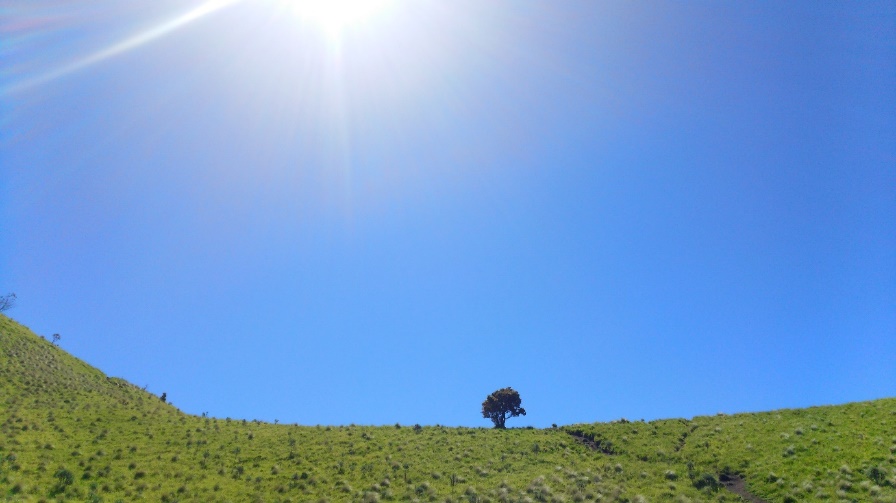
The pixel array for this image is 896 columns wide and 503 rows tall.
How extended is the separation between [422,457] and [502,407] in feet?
109

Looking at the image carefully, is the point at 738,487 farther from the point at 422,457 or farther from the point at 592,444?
the point at 422,457

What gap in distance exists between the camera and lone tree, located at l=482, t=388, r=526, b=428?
241 ft

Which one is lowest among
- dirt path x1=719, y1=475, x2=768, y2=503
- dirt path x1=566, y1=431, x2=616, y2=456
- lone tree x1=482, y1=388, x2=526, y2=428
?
dirt path x1=719, y1=475, x2=768, y2=503

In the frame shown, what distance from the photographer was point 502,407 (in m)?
73.7

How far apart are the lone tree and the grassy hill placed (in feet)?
68.9

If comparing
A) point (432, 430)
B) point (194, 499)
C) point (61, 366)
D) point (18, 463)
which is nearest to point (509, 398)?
point (432, 430)

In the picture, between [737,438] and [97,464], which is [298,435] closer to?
[97,464]

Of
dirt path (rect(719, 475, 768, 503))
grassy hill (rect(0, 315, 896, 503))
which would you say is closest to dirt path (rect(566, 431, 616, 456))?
grassy hill (rect(0, 315, 896, 503))

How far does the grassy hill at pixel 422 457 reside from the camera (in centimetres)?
3228

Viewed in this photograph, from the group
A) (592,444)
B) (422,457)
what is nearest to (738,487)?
(592,444)

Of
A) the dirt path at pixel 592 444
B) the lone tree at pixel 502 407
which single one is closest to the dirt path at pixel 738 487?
the dirt path at pixel 592 444

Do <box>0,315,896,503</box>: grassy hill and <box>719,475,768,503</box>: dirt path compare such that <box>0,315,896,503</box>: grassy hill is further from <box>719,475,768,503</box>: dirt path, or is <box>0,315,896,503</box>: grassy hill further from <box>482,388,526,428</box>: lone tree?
<box>482,388,526,428</box>: lone tree

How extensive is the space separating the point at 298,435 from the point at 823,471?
4354 centimetres

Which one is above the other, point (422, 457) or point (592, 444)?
point (592, 444)
